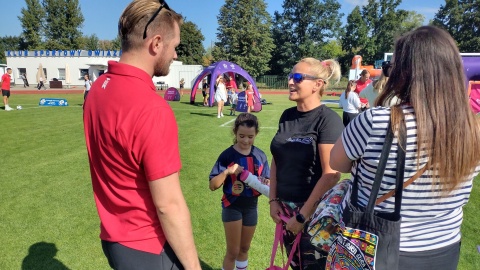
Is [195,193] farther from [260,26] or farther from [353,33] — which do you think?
[353,33]

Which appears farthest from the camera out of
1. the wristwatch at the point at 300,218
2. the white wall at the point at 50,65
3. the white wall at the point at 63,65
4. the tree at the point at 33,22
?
the tree at the point at 33,22

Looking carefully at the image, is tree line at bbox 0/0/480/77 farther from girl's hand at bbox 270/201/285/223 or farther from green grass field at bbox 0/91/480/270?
girl's hand at bbox 270/201/285/223

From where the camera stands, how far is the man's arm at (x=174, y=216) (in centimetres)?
146

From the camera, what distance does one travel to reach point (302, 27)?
56250mm

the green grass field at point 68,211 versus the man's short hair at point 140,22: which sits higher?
the man's short hair at point 140,22

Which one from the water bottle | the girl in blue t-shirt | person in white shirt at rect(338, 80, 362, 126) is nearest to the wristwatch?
the water bottle

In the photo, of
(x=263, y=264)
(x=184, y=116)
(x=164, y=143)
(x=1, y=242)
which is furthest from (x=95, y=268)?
(x=184, y=116)

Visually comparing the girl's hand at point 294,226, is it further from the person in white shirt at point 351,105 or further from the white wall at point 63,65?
the white wall at point 63,65

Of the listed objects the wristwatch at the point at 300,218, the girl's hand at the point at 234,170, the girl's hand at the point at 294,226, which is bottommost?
the girl's hand at the point at 294,226

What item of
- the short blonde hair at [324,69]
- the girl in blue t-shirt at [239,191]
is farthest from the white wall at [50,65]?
the short blonde hair at [324,69]

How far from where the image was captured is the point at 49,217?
14.9 ft

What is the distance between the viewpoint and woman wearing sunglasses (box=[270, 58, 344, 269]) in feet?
7.29

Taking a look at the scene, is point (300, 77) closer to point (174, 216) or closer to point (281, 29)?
point (174, 216)

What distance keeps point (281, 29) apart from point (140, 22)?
5902cm
